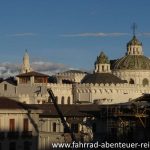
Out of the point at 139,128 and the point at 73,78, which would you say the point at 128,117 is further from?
the point at 73,78

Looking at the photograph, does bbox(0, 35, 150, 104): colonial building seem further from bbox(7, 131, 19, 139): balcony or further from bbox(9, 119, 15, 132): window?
bbox(7, 131, 19, 139): balcony

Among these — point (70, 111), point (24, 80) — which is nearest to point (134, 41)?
point (24, 80)

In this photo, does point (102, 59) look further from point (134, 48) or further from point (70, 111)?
point (70, 111)

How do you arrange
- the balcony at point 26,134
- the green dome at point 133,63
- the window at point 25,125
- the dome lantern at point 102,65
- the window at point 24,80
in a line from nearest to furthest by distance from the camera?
the balcony at point 26,134
the window at point 25,125
the window at point 24,80
the dome lantern at point 102,65
the green dome at point 133,63

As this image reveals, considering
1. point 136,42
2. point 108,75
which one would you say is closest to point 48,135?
point 108,75

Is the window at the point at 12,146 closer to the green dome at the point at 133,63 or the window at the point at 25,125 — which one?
the window at the point at 25,125

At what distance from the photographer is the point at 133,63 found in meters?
120

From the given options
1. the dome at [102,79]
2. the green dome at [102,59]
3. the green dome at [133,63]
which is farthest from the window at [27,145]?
the green dome at [133,63]

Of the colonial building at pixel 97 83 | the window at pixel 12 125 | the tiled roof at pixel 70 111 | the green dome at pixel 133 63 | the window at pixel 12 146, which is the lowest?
the window at pixel 12 146

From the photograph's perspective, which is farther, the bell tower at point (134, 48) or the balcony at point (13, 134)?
the bell tower at point (134, 48)

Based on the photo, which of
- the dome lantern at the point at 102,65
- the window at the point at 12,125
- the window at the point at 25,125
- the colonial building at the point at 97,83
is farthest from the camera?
the dome lantern at the point at 102,65

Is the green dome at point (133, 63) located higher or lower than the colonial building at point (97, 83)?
higher

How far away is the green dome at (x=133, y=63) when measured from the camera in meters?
120

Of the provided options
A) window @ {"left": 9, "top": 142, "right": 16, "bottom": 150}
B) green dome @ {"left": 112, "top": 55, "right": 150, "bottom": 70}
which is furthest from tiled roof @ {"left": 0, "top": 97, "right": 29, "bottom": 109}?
green dome @ {"left": 112, "top": 55, "right": 150, "bottom": 70}
